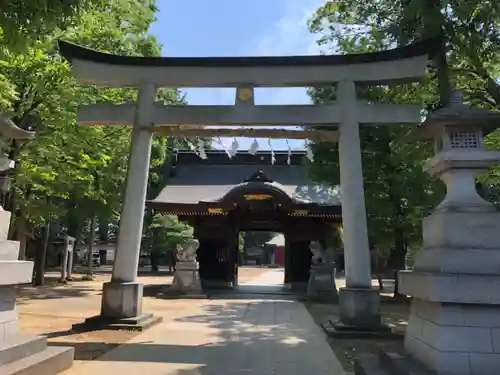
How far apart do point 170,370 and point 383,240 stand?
11.2m

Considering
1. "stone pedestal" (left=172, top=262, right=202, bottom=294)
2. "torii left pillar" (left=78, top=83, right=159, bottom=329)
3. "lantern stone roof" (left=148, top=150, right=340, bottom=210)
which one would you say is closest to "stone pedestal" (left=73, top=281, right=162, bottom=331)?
"torii left pillar" (left=78, top=83, right=159, bottom=329)

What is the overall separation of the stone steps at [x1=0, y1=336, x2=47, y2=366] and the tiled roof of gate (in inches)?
522

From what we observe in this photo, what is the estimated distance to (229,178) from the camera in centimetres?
2358

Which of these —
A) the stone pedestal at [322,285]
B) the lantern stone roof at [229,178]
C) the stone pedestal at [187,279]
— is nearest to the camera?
the stone pedestal at [322,285]

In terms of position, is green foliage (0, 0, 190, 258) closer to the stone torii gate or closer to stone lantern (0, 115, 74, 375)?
the stone torii gate

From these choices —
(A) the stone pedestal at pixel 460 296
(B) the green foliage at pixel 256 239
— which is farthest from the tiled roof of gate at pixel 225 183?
(B) the green foliage at pixel 256 239

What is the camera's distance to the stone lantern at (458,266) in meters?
4.09

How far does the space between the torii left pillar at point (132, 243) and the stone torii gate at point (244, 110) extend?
2 cm

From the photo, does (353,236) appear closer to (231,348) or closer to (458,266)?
(231,348)

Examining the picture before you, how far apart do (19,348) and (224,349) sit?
11.5ft

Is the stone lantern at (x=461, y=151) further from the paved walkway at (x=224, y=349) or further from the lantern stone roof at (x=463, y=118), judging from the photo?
the paved walkway at (x=224, y=349)

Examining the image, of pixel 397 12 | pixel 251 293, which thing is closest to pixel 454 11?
pixel 397 12

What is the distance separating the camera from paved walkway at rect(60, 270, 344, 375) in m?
6.03

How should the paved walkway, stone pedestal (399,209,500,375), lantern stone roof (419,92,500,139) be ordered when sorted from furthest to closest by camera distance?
the paved walkway
lantern stone roof (419,92,500,139)
stone pedestal (399,209,500,375)
